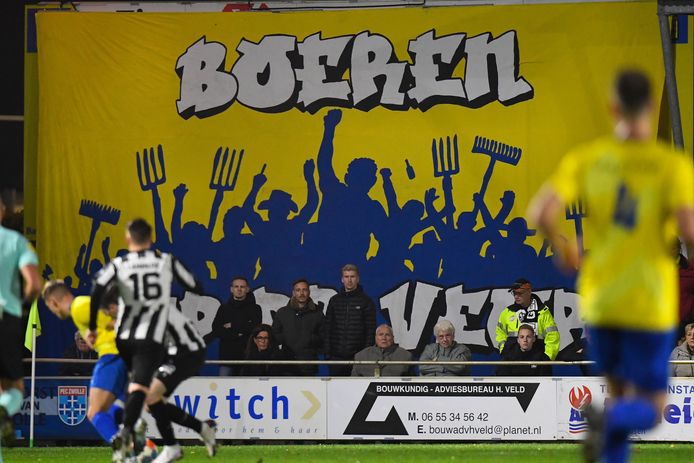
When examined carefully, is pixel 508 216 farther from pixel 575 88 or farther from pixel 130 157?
pixel 130 157

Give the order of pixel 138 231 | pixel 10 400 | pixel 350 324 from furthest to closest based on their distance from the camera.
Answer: pixel 350 324
pixel 138 231
pixel 10 400

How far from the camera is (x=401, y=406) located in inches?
585

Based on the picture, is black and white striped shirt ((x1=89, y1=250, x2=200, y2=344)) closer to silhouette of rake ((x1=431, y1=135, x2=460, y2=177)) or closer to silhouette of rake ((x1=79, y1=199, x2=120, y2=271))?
silhouette of rake ((x1=79, y1=199, x2=120, y2=271))

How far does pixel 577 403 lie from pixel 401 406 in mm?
1909

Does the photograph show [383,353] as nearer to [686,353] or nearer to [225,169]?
[686,353]

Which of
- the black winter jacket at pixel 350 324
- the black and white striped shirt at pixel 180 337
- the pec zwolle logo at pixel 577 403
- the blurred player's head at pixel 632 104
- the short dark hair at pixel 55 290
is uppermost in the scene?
the blurred player's head at pixel 632 104

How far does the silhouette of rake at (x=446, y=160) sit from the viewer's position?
18.3m

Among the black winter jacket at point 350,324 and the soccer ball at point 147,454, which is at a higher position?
the black winter jacket at point 350,324

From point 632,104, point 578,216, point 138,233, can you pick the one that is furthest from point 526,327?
point 632,104

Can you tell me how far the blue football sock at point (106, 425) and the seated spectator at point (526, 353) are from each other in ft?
17.0

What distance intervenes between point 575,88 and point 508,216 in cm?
192

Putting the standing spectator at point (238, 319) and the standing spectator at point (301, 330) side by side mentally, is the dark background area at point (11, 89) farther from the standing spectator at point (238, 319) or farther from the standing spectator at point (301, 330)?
the standing spectator at point (301, 330)

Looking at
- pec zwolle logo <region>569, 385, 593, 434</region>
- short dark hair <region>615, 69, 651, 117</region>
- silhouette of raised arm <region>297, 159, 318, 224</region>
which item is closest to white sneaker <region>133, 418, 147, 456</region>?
pec zwolle logo <region>569, 385, 593, 434</region>

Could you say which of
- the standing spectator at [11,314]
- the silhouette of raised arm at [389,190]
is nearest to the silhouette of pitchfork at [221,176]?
the silhouette of raised arm at [389,190]
